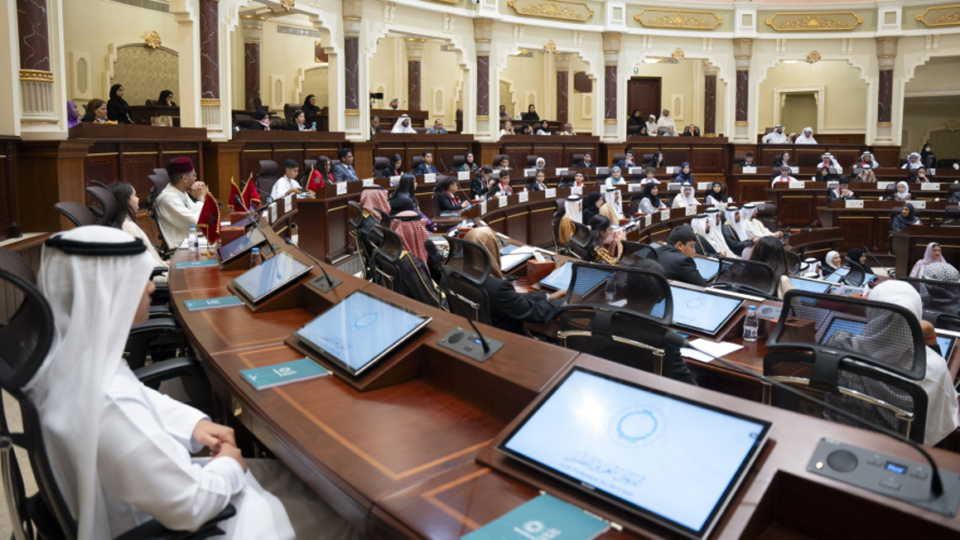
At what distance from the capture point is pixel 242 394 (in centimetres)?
232

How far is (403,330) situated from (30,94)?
19.2ft

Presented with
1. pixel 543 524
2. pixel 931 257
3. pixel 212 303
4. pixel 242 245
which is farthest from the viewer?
pixel 931 257

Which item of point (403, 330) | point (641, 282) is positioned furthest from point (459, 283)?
point (403, 330)

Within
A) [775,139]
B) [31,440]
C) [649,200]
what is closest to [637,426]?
[31,440]

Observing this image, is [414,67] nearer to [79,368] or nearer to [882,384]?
[882,384]

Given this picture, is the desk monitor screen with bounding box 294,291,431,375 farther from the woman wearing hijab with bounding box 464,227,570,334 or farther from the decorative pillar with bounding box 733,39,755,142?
the decorative pillar with bounding box 733,39,755,142

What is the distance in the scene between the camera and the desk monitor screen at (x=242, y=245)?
437 cm

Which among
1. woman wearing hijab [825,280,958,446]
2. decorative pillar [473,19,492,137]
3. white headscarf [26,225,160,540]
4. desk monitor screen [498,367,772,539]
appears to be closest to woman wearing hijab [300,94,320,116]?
decorative pillar [473,19,492,137]

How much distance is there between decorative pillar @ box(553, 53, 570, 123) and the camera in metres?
21.1

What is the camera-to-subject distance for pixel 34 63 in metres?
6.62

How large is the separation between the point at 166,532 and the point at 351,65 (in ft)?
42.4

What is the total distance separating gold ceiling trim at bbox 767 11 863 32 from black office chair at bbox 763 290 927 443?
60.9 ft

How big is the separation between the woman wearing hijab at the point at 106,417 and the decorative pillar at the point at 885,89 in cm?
2109

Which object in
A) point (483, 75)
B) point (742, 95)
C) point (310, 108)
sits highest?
point (483, 75)
